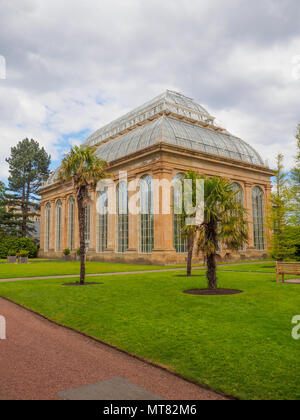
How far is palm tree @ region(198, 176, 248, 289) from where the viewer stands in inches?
558

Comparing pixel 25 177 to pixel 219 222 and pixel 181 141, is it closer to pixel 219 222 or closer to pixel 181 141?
pixel 181 141

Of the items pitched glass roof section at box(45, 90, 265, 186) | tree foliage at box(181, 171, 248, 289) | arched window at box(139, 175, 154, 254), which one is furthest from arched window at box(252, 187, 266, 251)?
tree foliage at box(181, 171, 248, 289)

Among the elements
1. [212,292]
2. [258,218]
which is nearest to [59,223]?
[258,218]

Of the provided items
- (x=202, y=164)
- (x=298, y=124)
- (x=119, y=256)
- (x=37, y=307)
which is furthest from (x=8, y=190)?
(x=37, y=307)

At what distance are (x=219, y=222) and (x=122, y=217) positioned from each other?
26.2 metres

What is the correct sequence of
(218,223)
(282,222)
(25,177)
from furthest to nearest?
(25,177)
(282,222)
(218,223)

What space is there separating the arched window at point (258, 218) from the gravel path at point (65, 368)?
131 ft

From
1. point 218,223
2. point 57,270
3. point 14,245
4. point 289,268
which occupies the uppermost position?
point 218,223

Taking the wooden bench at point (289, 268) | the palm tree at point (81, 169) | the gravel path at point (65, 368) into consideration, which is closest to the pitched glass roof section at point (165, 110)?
the palm tree at point (81, 169)

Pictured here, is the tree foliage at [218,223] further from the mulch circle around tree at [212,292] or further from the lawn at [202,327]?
the lawn at [202,327]

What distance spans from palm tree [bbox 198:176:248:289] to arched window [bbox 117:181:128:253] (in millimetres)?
24985

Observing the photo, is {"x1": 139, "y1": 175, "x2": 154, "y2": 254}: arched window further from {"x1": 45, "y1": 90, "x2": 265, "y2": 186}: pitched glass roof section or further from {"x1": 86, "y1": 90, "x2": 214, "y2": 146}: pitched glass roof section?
{"x1": 86, "y1": 90, "x2": 214, "y2": 146}: pitched glass roof section

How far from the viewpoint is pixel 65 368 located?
609cm
